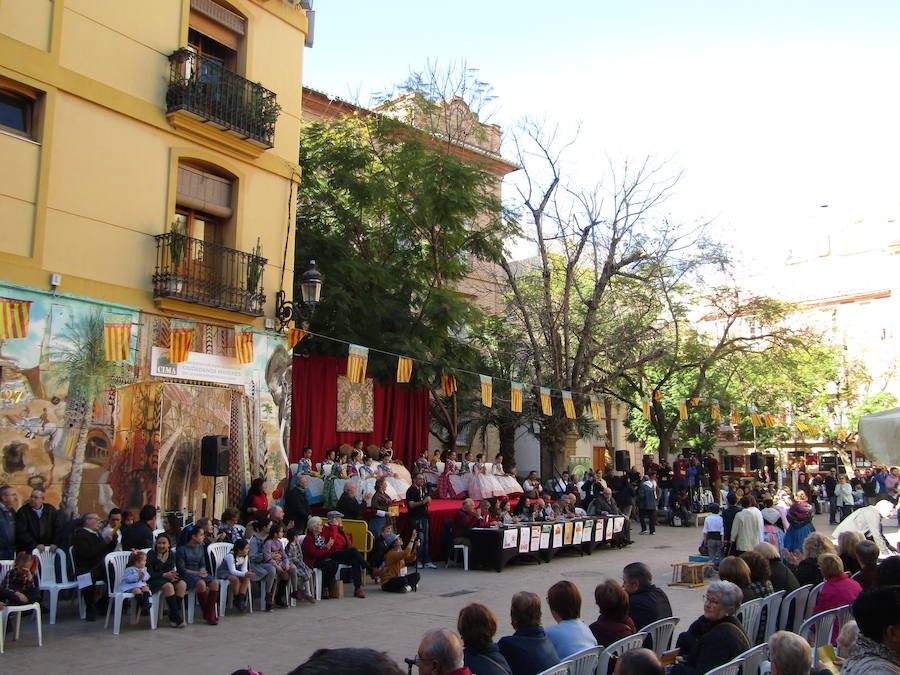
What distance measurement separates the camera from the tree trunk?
474 inches

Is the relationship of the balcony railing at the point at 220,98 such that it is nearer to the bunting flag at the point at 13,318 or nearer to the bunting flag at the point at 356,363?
the bunting flag at the point at 13,318

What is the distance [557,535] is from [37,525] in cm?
1061

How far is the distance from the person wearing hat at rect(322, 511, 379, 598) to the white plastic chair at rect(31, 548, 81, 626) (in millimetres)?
3888

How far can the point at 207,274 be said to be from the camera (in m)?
14.7

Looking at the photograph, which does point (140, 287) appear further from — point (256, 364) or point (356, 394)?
point (356, 394)

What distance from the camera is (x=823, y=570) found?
7227 mm

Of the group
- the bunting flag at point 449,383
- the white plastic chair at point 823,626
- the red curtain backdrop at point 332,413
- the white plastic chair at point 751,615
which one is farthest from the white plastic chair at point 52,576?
the bunting flag at point 449,383

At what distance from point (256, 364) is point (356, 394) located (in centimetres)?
542

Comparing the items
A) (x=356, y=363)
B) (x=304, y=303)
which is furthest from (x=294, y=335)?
(x=356, y=363)

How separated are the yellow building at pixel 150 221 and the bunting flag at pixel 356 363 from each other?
1869 millimetres

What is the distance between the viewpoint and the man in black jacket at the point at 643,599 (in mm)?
6836

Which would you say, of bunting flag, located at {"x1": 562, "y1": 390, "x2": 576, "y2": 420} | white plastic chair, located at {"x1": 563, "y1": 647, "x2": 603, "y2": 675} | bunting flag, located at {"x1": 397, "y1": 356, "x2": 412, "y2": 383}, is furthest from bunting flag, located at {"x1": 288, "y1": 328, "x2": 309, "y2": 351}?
white plastic chair, located at {"x1": 563, "y1": 647, "x2": 603, "y2": 675}

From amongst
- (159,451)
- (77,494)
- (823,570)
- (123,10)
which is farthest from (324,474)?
(823,570)

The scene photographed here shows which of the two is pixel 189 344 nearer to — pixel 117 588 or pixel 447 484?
pixel 117 588
